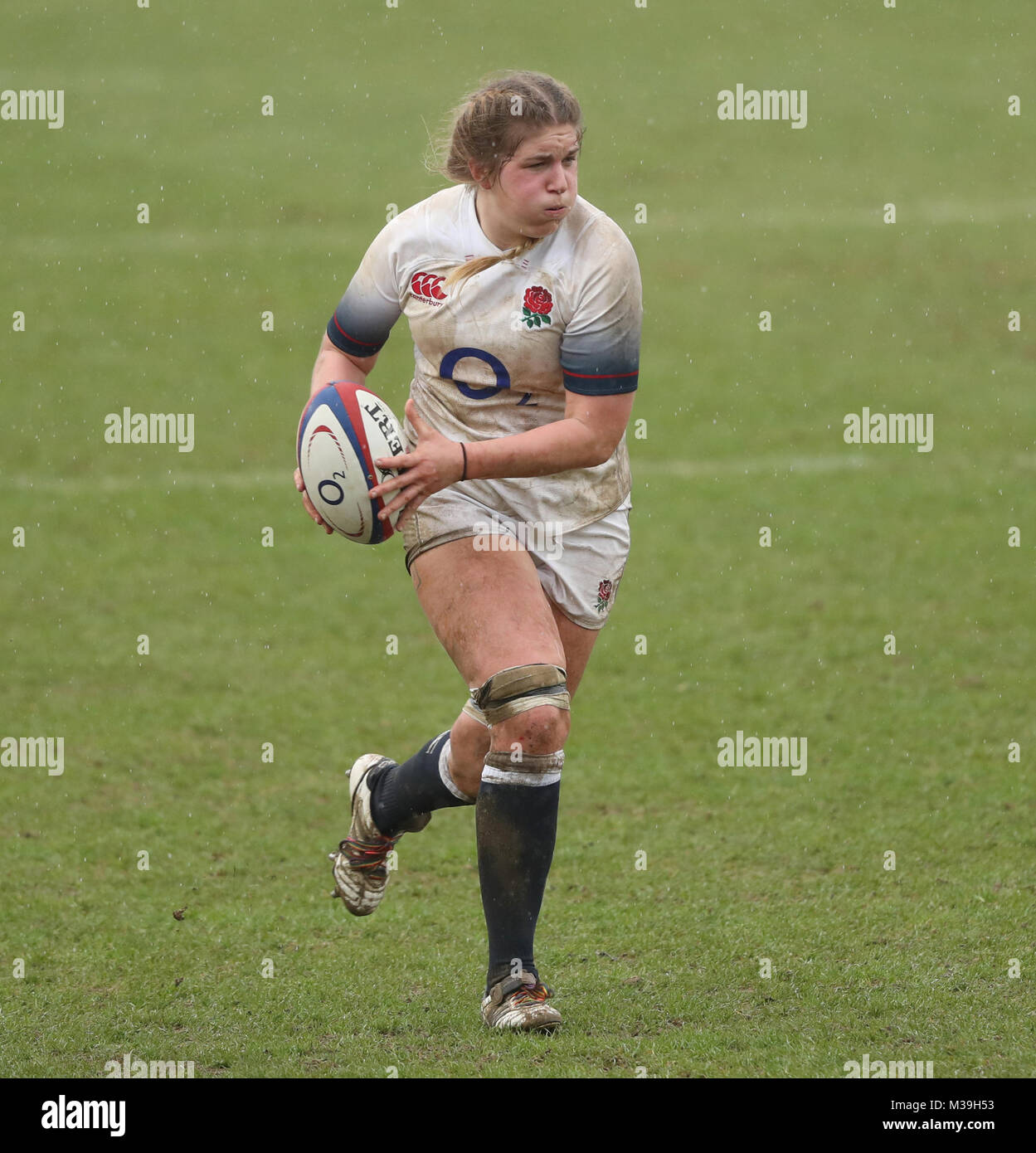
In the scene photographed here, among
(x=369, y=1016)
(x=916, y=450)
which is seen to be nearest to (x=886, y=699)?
(x=369, y=1016)

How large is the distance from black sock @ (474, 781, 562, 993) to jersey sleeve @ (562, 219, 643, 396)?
1157mm

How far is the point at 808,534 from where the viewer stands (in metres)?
11.4

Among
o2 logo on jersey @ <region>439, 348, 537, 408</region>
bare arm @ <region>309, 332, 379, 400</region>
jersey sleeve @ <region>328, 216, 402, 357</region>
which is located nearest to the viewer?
o2 logo on jersey @ <region>439, 348, 537, 408</region>

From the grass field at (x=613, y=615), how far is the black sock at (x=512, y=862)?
0.26 metres

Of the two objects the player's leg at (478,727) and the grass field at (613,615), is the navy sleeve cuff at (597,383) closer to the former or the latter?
the player's leg at (478,727)

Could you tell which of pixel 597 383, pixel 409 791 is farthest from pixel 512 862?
pixel 597 383

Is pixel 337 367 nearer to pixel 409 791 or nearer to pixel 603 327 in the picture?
pixel 603 327

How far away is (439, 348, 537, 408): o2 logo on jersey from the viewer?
4.58m

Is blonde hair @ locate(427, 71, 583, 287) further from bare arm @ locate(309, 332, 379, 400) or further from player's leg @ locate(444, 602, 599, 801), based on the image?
player's leg @ locate(444, 602, 599, 801)

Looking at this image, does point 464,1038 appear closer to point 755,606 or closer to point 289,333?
point 755,606

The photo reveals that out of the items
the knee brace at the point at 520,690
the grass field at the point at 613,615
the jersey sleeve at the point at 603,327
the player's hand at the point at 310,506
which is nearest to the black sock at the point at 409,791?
the grass field at the point at 613,615

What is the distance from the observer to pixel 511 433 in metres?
4.64

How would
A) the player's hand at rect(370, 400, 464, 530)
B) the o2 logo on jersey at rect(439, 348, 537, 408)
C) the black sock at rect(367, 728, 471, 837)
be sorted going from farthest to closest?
1. the black sock at rect(367, 728, 471, 837)
2. the o2 logo on jersey at rect(439, 348, 537, 408)
3. the player's hand at rect(370, 400, 464, 530)

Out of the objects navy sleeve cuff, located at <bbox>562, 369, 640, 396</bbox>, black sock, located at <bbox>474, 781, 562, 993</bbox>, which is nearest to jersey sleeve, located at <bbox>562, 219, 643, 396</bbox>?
navy sleeve cuff, located at <bbox>562, 369, 640, 396</bbox>
